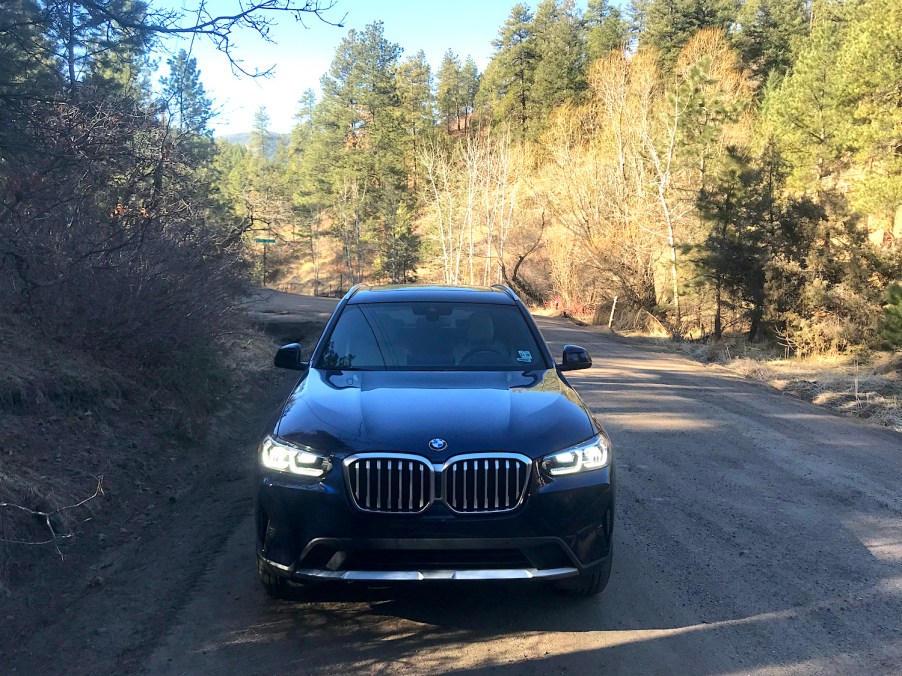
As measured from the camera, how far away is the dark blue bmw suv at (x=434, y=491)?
11.6 ft

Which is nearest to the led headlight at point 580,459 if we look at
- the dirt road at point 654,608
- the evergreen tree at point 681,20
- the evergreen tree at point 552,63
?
the dirt road at point 654,608

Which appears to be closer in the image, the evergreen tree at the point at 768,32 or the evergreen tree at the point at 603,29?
the evergreen tree at the point at 768,32

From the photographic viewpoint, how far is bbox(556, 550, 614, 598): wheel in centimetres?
390

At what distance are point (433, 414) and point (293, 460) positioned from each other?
77 cm

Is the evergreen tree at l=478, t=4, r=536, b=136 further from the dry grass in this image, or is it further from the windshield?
the windshield

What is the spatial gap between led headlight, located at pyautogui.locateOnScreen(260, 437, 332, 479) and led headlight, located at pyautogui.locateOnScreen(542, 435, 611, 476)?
1.14 m

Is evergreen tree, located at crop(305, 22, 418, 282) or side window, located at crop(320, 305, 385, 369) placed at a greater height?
evergreen tree, located at crop(305, 22, 418, 282)

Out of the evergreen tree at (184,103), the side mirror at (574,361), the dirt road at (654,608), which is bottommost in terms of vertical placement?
the dirt road at (654,608)

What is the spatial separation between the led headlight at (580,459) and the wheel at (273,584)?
1540 mm

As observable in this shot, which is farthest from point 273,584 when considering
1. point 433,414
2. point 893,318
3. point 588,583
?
point 893,318

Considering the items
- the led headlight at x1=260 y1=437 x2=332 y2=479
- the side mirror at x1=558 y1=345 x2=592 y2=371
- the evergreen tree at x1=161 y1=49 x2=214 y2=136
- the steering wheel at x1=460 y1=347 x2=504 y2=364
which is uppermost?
the evergreen tree at x1=161 y1=49 x2=214 y2=136

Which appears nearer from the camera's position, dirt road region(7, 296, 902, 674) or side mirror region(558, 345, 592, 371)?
dirt road region(7, 296, 902, 674)

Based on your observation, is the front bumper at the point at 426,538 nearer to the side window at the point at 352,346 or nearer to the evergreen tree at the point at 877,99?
the side window at the point at 352,346

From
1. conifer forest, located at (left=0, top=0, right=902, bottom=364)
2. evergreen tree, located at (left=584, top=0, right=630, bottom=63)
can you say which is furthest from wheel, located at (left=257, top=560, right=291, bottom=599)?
evergreen tree, located at (left=584, top=0, right=630, bottom=63)
